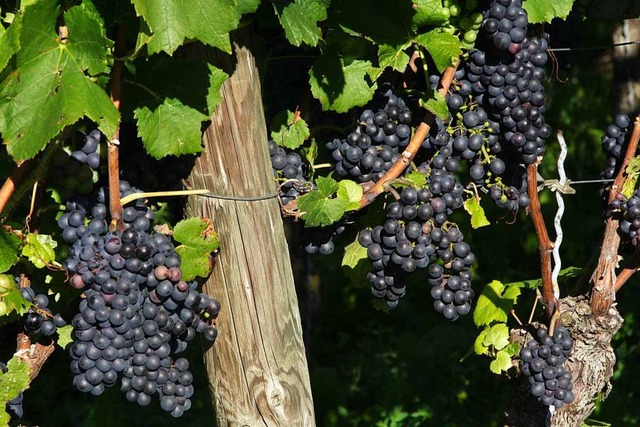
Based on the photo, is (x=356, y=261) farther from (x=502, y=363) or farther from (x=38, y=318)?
(x=38, y=318)

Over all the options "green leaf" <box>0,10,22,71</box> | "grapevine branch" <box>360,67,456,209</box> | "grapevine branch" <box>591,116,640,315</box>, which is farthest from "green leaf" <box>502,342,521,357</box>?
"green leaf" <box>0,10,22,71</box>

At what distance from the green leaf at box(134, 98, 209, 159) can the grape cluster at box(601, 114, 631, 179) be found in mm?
1507

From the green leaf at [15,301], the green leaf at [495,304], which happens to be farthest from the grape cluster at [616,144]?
the green leaf at [15,301]

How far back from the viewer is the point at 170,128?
6.81ft

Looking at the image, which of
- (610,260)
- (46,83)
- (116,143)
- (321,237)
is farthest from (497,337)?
(46,83)

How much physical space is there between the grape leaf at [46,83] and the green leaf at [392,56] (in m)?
0.76

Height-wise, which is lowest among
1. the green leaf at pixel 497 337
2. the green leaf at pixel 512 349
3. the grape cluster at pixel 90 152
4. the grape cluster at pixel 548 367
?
the grape cluster at pixel 548 367

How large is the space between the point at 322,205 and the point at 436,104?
406 millimetres

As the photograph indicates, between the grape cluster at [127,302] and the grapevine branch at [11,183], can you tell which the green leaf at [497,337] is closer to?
the grape cluster at [127,302]

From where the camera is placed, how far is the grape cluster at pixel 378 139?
8.00 feet

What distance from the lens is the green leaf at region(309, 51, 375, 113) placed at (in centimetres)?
236

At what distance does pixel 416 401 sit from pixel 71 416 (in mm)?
2227

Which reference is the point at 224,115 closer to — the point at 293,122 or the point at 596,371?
the point at 293,122

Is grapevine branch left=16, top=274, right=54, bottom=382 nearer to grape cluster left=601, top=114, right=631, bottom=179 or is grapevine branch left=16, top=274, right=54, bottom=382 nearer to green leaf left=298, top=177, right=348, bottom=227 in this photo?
green leaf left=298, top=177, right=348, bottom=227
